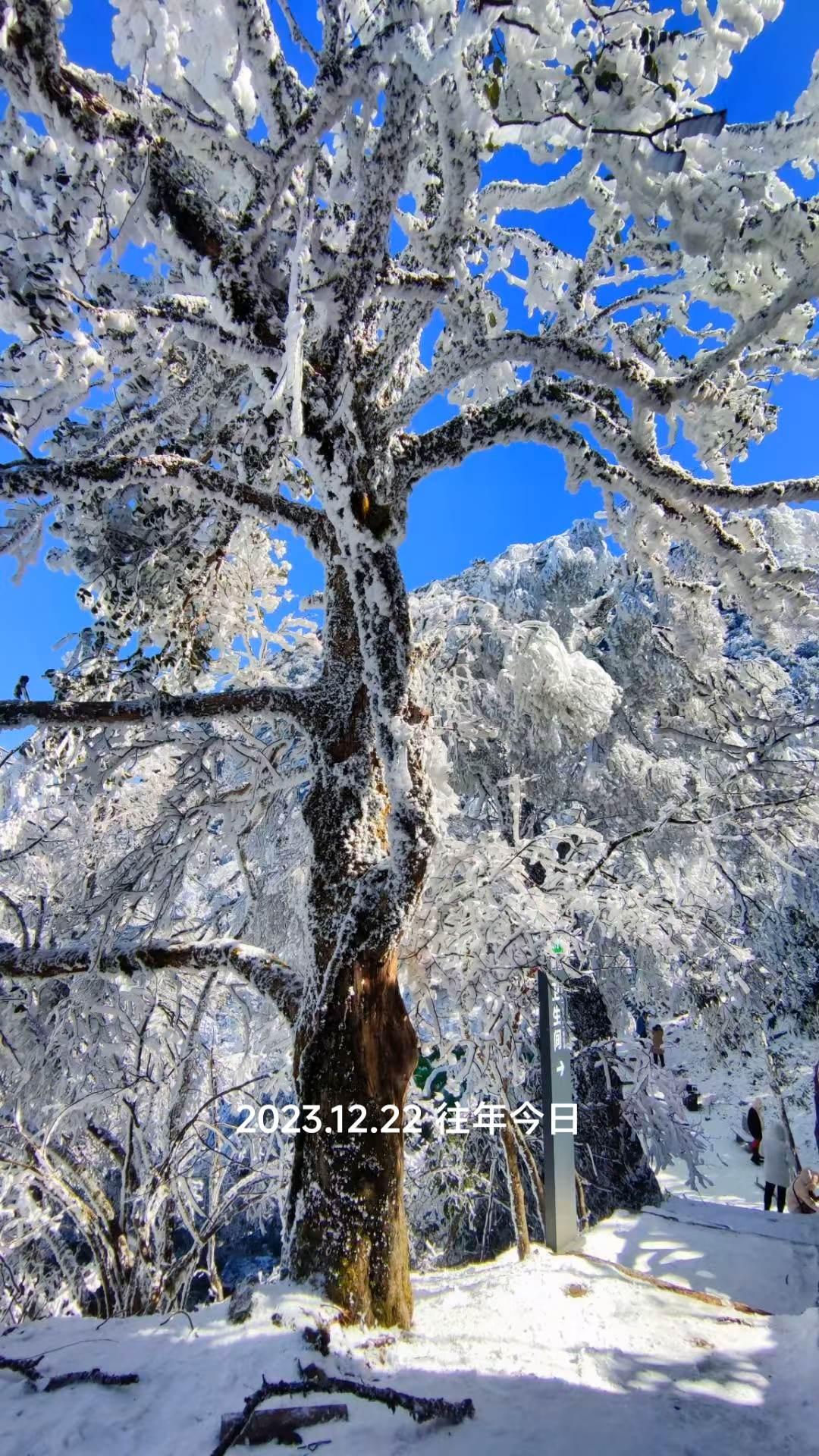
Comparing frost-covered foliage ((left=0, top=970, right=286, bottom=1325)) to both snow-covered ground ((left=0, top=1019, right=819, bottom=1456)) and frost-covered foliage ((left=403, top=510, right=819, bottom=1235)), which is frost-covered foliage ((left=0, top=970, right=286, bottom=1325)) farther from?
frost-covered foliage ((left=403, top=510, right=819, bottom=1235))

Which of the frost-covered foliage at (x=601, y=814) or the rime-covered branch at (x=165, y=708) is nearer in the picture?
the rime-covered branch at (x=165, y=708)

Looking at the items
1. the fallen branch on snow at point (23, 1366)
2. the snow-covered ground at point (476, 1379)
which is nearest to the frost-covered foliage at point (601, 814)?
the snow-covered ground at point (476, 1379)

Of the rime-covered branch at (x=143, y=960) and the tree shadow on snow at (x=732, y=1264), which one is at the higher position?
the rime-covered branch at (x=143, y=960)

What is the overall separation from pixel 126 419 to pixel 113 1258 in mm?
5520

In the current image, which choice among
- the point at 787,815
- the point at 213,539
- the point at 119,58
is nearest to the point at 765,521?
the point at 787,815

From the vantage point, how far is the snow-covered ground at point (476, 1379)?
7.68ft

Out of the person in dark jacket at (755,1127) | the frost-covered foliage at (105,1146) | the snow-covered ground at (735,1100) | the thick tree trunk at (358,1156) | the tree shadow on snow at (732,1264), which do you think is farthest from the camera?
the snow-covered ground at (735,1100)

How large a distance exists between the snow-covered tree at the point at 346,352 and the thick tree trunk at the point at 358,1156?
2 centimetres

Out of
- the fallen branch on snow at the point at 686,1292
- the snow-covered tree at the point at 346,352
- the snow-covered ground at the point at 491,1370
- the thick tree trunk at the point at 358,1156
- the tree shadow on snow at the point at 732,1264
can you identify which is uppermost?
the snow-covered tree at the point at 346,352

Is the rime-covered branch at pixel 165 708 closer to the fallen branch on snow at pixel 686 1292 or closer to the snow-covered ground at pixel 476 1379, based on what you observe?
the snow-covered ground at pixel 476 1379

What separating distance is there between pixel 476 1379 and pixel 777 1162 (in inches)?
314

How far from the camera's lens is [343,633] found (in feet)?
14.7

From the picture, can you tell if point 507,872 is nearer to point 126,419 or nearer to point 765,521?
point 126,419

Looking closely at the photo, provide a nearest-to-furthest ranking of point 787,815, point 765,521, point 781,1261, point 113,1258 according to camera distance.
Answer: point 113,1258, point 781,1261, point 787,815, point 765,521
